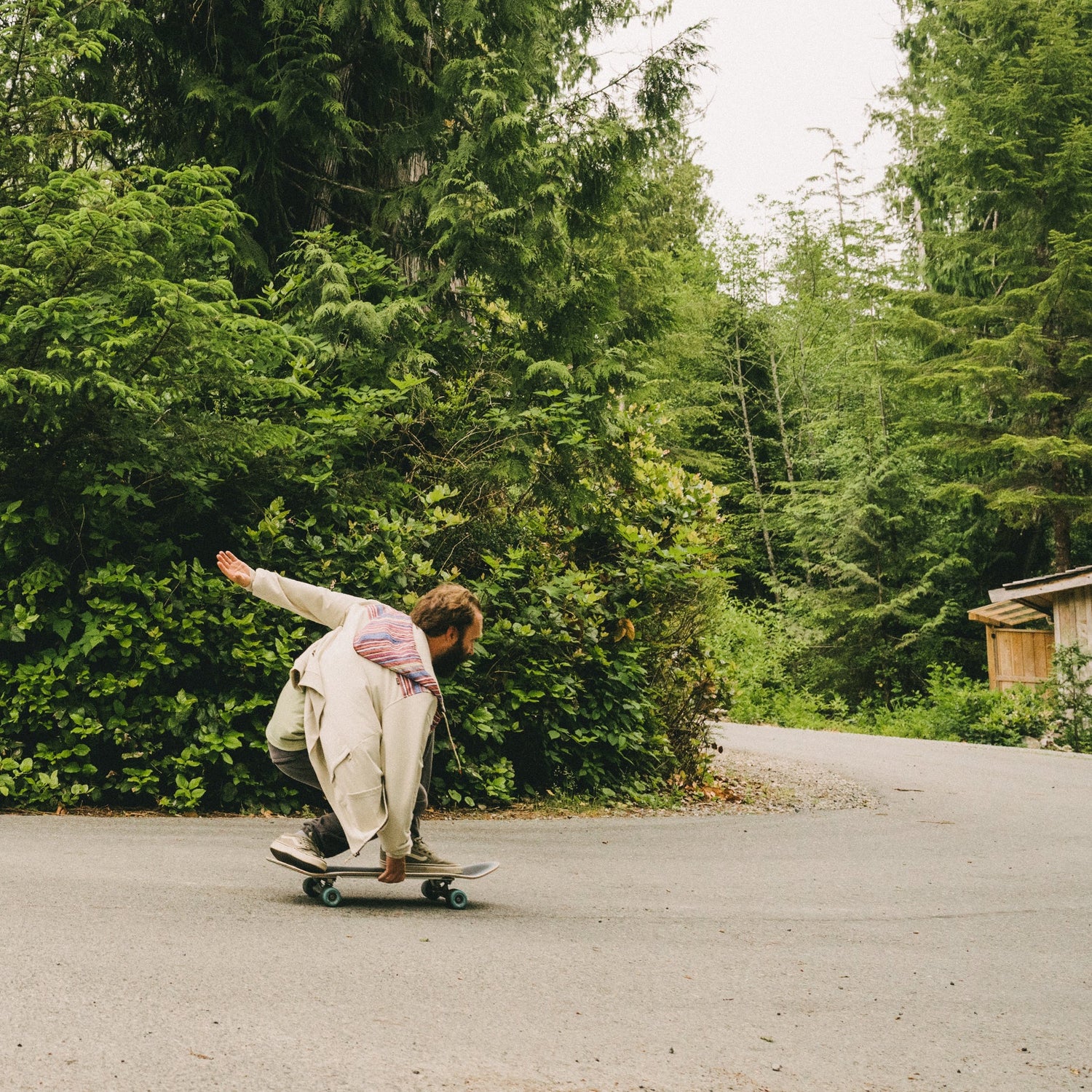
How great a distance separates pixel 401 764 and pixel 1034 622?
2647cm

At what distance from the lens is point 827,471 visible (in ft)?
137

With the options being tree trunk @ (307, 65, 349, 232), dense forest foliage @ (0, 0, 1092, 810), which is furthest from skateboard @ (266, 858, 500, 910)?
tree trunk @ (307, 65, 349, 232)

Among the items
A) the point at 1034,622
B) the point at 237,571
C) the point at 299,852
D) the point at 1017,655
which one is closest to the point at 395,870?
the point at 299,852

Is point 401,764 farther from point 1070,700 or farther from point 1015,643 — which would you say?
point 1015,643

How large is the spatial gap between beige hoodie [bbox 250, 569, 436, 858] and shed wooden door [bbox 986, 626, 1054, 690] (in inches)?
959

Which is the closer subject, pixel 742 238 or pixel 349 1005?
pixel 349 1005

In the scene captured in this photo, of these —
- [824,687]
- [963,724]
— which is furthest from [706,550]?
[824,687]

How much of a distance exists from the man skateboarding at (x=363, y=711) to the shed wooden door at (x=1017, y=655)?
2410cm

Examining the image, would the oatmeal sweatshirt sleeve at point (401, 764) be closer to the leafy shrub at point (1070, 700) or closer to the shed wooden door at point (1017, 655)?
the leafy shrub at point (1070, 700)

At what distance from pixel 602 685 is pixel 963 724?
17151mm

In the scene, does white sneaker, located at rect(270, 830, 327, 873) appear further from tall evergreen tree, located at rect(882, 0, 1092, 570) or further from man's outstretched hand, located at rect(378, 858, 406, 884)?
tall evergreen tree, located at rect(882, 0, 1092, 570)

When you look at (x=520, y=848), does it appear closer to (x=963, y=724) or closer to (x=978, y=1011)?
(x=978, y=1011)

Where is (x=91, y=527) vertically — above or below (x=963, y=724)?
above

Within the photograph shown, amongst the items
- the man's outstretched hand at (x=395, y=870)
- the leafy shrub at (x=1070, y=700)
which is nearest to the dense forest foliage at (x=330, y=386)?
the man's outstretched hand at (x=395, y=870)
